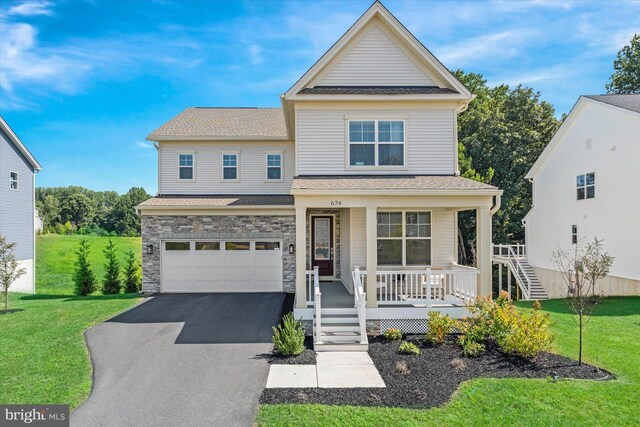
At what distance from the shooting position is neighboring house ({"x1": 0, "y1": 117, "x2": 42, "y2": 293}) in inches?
685

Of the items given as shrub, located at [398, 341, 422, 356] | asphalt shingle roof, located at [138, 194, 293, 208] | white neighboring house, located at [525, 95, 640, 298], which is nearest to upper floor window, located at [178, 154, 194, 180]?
asphalt shingle roof, located at [138, 194, 293, 208]

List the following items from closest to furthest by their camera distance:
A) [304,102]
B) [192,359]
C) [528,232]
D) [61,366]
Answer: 1. [61,366]
2. [192,359]
3. [304,102]
4. [528,232]

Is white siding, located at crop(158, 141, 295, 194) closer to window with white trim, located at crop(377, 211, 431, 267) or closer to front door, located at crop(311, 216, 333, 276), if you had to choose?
front door, located at crop(311, 216, 333, 276)

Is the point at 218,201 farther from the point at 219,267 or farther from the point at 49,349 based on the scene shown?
the point at 49,349

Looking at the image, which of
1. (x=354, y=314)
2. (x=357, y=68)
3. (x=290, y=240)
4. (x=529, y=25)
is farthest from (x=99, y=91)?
(x=529, y=25)

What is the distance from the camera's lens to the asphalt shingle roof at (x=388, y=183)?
10102 millimetres

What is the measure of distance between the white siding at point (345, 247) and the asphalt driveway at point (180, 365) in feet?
8.70

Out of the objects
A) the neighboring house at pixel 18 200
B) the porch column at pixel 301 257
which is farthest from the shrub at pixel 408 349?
the neighboring house at pixel 18 200

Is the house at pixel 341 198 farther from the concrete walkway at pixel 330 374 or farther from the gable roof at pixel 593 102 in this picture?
the gable roof at pixel 593 102

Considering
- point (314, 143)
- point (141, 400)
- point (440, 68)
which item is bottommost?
point (141, 400)

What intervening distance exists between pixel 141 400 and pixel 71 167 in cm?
7064

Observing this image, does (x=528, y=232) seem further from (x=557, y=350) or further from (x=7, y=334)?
(x=7, y=334)

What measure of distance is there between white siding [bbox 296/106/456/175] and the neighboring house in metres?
14.9

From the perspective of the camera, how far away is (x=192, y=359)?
316 inches
